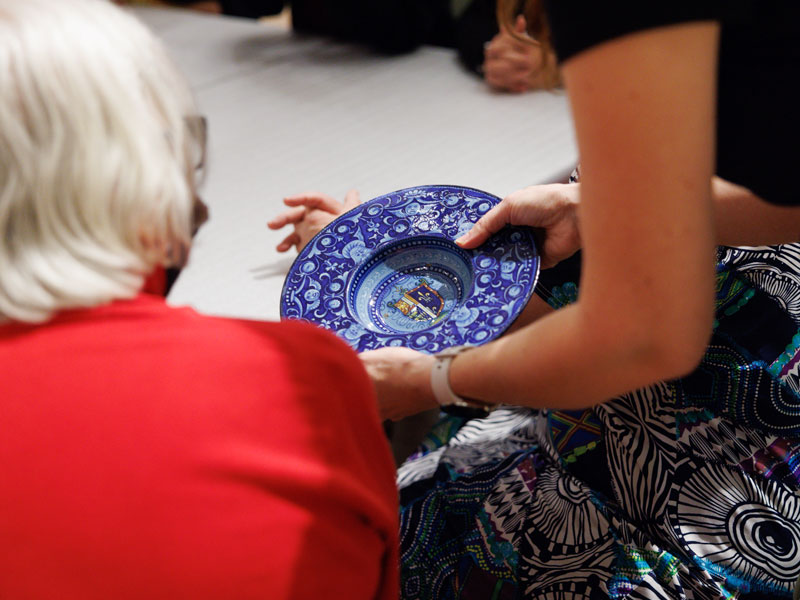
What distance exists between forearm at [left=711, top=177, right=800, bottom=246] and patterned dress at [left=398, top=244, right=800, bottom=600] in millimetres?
63

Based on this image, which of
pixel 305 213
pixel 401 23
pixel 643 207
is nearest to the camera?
pixel 643 207

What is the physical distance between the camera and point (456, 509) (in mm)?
906

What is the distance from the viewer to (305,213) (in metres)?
1.25

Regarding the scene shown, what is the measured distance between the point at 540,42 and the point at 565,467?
31.9 inches

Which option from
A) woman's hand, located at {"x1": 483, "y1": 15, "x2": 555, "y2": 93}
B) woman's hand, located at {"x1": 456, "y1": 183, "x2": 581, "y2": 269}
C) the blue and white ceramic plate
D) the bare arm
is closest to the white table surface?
woman's hand, located at {"x1": 483, "y1": 15, "x2": 555, "y2": 93}

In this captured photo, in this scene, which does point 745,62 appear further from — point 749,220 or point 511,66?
point 511,66

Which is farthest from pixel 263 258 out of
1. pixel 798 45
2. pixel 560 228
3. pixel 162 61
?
pixel 798 45

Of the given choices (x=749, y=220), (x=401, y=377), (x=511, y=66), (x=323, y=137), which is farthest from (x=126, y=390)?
(x=511, y=66)

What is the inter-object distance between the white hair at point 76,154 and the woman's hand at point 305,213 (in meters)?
0.63

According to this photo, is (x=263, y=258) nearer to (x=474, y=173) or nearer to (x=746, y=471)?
(x=474, y=173)

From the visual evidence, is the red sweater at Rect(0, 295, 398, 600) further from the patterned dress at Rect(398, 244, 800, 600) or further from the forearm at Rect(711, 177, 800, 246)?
the forearm at Rect(711, 177, 800, 246)

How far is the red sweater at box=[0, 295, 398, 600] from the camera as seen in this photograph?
1.68 ft

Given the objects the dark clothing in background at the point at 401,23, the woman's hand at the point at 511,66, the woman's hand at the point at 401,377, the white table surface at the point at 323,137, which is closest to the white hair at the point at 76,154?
the woman's hand at the point at 401,377

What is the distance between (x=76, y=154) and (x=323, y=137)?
1.12 metres
